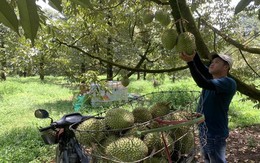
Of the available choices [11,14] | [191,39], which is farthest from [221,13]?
[11,14]

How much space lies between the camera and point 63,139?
1.91 m

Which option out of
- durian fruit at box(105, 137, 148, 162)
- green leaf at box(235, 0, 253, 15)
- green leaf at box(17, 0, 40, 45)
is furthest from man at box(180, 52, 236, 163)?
green leaf at box(17, 0, 40, 45)

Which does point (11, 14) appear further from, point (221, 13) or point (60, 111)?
point (221, 13)

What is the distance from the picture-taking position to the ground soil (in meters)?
3.57

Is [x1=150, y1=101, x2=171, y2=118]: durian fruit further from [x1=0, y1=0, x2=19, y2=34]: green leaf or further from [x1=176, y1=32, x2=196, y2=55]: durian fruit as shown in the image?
[x1=0, y1=0, x2=19, y2=34]: green leaf

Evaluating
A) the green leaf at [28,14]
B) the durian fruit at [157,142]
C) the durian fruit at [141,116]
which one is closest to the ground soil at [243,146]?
the durian fruit at [141,116]

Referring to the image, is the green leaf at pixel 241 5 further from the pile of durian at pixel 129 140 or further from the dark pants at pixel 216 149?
the dark pants at pixel 216 149

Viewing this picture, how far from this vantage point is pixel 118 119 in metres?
1.34

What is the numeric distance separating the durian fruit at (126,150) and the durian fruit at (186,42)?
549 millimetres

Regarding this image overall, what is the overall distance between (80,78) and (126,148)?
5.41 feet

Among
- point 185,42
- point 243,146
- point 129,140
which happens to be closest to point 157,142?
point 129,140

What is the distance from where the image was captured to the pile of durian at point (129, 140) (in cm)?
121

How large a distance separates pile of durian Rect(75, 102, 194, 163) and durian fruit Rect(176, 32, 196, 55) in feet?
1.04

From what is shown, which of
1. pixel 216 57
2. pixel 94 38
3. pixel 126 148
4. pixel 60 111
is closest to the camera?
pixel 126 148
